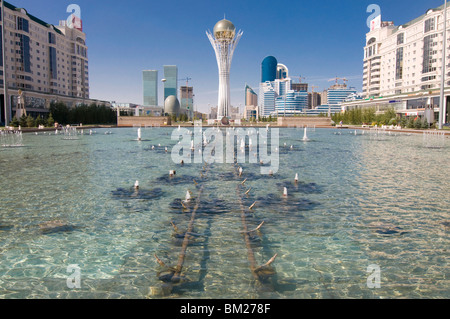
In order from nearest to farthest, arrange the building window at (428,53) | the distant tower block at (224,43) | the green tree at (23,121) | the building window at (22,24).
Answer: the green tree at (23,121) < the building window at (22,24) < the building window at (428,53) < the distant tower block at (224,43)

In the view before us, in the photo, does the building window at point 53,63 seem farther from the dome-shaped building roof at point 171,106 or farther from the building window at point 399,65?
the building window at point 399,65

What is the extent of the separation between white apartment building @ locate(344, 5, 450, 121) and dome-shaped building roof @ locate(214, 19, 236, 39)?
47376 mm

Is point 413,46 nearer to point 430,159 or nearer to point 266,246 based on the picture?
point 430,159

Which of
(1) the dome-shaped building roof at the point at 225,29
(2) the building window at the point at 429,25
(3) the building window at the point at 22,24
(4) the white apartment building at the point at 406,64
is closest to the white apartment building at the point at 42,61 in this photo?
(3) the building window at the point at 22,24

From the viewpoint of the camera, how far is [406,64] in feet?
318

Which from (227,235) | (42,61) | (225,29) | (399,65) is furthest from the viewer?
(399,65)

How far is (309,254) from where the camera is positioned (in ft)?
24.1

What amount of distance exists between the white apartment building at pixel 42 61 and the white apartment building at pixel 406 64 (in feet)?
297

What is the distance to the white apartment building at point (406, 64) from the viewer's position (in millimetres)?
81000

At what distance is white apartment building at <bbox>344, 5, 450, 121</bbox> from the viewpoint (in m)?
81.0

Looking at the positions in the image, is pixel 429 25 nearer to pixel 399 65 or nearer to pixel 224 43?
pixel 399 65

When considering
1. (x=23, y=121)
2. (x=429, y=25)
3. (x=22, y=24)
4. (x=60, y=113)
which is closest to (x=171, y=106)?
(x=22, y=24)

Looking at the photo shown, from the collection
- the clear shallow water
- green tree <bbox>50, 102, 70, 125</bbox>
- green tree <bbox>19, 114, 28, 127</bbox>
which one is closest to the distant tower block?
green tree <bbox>50, 102, 70, 125</bbox>

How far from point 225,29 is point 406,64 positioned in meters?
51.4
